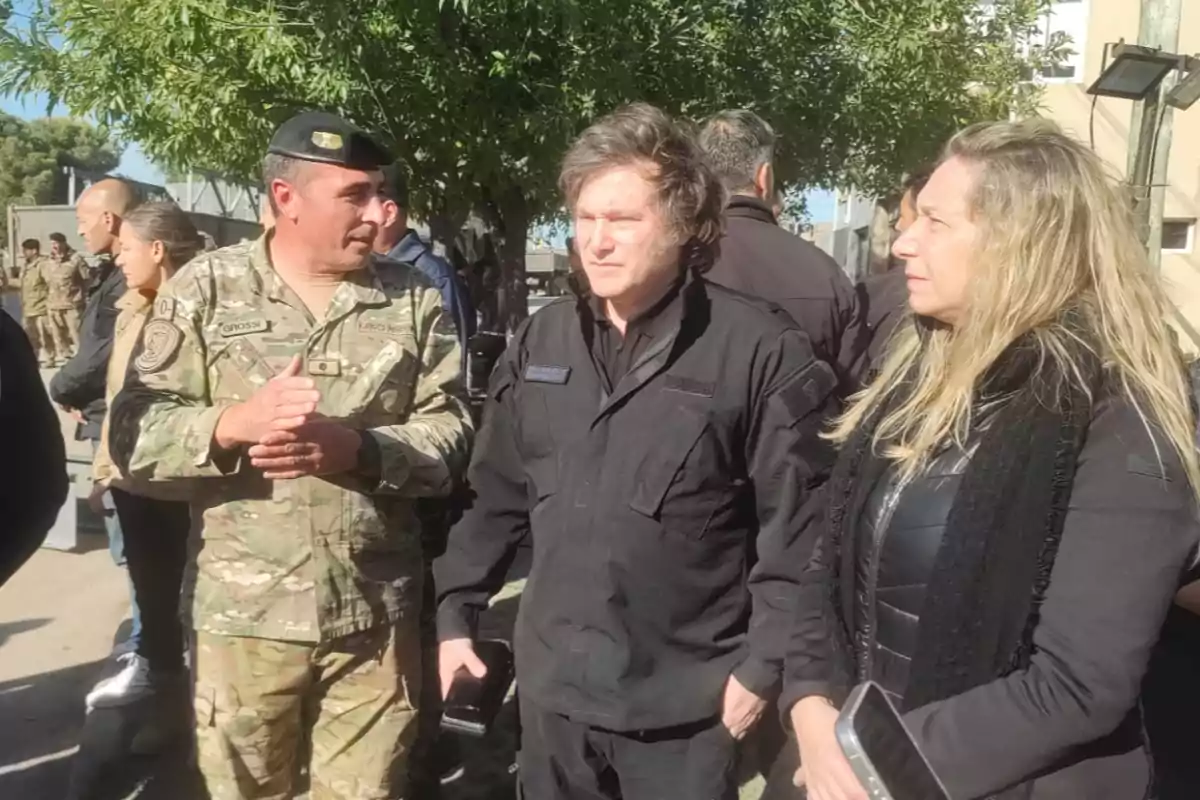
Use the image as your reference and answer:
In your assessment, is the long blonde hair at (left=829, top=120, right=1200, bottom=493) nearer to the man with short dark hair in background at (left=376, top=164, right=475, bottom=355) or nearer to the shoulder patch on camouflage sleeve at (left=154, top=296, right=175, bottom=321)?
the shoulder patch on camouflage sleeve at (left=154, top=296, right=175, bottom=321)

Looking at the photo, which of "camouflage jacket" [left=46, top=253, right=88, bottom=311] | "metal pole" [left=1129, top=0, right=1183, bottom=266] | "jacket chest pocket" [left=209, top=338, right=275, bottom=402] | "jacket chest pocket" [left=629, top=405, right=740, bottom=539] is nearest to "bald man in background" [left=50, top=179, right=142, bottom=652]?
"jacket chest pocket" [left=209, top=338, right=275, bottom=402]

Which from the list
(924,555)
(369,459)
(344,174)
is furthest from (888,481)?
(344,174)

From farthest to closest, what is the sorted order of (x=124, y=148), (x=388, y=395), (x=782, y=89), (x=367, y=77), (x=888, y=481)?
(x=124, y=148) → (x=782, y=89) → (x=367, y=77) → (x=388, y=395) → (x=888, y=481)

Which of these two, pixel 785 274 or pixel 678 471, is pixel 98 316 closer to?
pixel 785 274

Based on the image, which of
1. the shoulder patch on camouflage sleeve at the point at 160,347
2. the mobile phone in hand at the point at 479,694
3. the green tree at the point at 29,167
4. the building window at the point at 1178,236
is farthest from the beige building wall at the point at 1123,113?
the green tree at the point at 29,167

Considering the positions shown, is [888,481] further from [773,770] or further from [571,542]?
[773,770]

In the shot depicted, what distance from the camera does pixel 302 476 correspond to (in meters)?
2.27

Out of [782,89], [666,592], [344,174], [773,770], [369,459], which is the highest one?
[782,89]

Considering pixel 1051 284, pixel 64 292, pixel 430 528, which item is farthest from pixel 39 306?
pixel 1051 284

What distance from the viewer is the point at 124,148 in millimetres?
10516

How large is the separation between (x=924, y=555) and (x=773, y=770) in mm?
1189

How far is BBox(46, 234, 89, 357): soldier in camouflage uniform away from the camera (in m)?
15.4

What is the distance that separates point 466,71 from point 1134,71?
5286 millimetres

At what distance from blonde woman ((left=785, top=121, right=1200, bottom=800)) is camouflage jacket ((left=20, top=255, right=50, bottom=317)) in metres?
16.0
